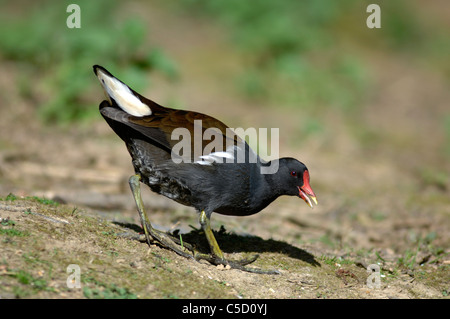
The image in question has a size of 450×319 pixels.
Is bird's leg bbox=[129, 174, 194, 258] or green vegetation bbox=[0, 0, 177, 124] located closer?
bird's leg bbox=[129, 174, 194, 258]

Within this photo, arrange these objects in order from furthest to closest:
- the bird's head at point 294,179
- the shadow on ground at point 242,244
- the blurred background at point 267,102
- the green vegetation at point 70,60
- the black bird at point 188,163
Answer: the green vegetation at point 70,60
the blurred background at point 267,102
the shadow on ground at point 242,244
the bird's head at point 294,179
the black bird at point 188,163

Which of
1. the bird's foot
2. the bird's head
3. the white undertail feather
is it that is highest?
the white undertail feather

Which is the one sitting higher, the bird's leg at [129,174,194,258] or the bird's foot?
the bird's leg at [129,174,194,258]

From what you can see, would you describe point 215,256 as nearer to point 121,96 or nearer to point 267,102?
point 121,96

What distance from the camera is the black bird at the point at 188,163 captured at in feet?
13.7

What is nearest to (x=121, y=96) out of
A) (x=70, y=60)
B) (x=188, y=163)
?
(x=188, y=163)

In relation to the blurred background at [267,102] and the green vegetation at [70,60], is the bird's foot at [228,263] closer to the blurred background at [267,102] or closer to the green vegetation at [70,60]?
the blurred background at [267,102]

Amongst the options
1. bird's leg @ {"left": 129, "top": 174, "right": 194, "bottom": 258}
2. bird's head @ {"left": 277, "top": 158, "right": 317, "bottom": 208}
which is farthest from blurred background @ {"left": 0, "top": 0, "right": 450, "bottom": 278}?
bird's leg @ {"left": 129, "top": 174, "right": 194, "bottom": 258}

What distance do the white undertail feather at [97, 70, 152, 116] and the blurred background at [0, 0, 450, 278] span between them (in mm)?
1836

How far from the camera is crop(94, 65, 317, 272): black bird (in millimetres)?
4168

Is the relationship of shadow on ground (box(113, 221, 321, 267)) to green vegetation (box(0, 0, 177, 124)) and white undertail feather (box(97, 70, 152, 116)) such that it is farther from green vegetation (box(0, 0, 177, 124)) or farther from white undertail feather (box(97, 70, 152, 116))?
green vegetation (box(0, 0, 177, 124))

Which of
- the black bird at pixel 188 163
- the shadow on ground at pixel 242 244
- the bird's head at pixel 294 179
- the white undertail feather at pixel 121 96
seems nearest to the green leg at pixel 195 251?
the black bird at pixel 188 163

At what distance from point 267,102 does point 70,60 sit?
423 cm

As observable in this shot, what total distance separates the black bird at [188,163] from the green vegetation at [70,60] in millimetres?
4209
